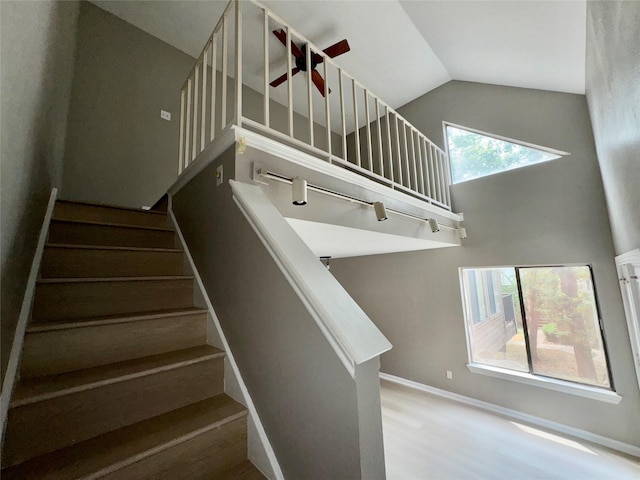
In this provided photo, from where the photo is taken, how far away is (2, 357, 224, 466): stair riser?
0.86 m

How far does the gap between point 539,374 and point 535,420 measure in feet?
1.70

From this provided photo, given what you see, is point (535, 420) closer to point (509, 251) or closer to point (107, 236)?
point (509, 251)

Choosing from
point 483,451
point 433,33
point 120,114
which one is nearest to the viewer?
point 483,451

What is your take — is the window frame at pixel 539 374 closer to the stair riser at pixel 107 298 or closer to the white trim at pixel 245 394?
the white trim at pixel 245 394

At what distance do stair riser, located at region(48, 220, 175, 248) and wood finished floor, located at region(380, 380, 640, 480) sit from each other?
290cm

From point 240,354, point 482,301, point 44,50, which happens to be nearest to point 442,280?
point 482,301

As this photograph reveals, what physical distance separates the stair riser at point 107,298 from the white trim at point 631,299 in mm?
3470

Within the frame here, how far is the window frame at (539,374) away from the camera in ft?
8.93

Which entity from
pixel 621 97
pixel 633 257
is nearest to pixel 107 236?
pixel 621 97

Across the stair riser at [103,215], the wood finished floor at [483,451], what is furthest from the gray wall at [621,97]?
the stair riser at [103,215]

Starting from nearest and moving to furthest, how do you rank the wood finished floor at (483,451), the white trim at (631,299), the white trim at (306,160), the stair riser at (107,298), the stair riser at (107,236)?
the stair riser at (107,298) → the white trim at (306,160) → the stair riser at (107,236) → the white trim at (631,299) → the wood finished floor at (483,451)

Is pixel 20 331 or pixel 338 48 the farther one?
pixel 338 48

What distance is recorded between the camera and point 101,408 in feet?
3.27

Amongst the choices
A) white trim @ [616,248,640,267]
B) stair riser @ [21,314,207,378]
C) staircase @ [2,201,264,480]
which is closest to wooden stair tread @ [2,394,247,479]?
staircase @ [2,201,264,480]
